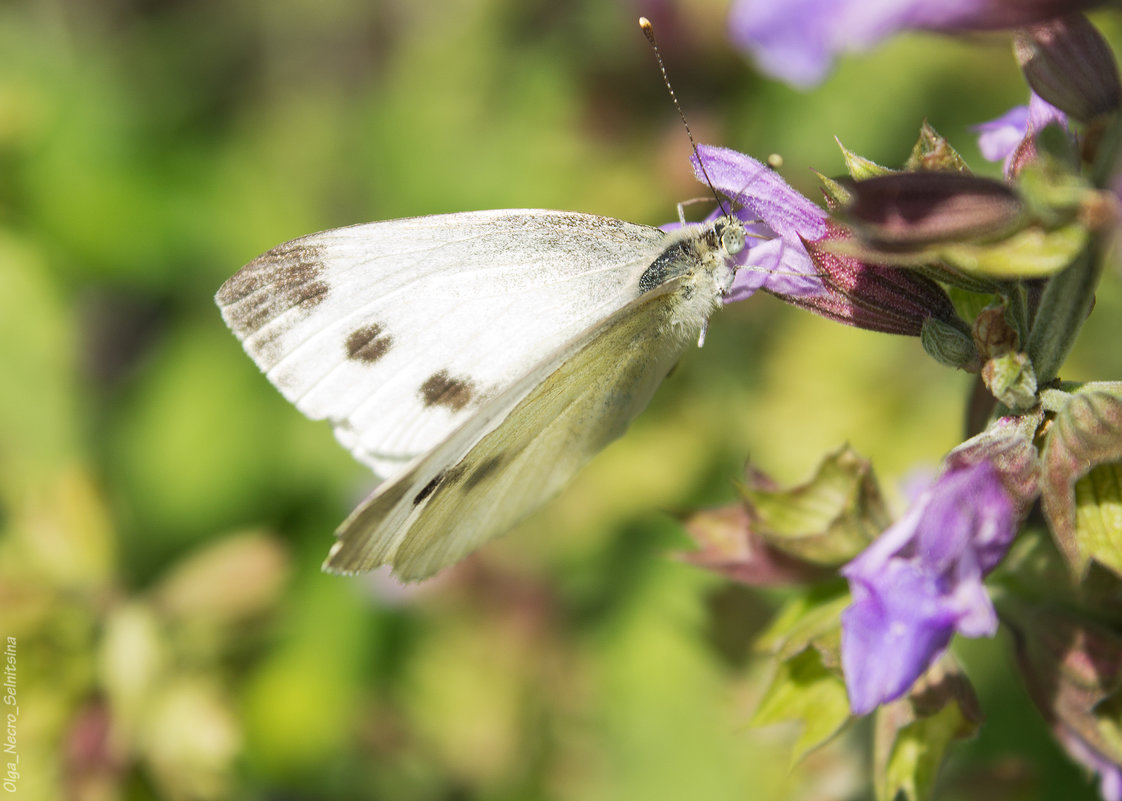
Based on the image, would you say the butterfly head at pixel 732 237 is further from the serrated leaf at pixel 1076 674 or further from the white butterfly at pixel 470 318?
the serrated leaf at pixel 1076 674

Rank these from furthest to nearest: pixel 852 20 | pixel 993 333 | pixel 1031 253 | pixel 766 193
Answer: pixel 766 193 → pixel 993 333 → pixel 1031 253 → pixel 852 20

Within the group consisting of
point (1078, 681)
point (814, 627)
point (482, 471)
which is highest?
point (482, 471)

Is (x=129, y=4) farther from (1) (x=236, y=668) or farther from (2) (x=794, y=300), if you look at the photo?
(2) (x=794, y=300)

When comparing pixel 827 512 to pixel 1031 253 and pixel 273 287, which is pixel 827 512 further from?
pixel 273 287

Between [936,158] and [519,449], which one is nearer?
[936,158]

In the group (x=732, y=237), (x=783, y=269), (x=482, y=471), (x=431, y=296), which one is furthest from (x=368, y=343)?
(x=783, y=269)

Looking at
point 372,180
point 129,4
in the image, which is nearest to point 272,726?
point 372,180

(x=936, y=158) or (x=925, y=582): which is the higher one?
(x=936, y=158)
